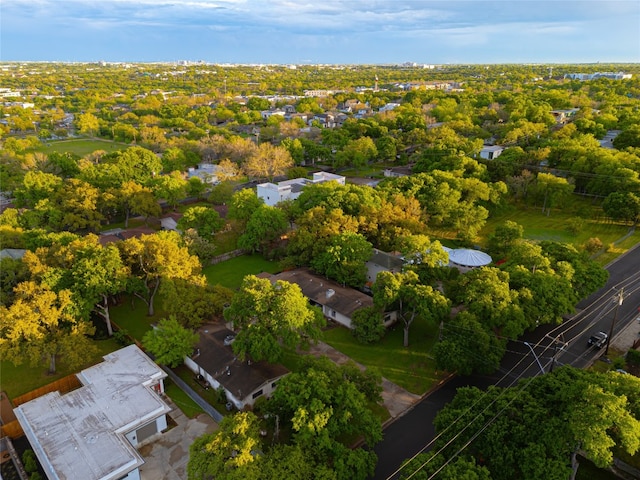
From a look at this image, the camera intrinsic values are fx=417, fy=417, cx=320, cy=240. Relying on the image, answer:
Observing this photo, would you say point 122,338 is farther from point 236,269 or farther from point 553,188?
point 553,188

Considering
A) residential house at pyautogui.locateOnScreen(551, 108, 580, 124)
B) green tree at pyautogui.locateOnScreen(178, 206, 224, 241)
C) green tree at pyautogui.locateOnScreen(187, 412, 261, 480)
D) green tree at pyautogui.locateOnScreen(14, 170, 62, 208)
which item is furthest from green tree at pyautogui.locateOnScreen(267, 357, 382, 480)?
residential house at pyautogui.locateOnScreen(551, 108, 580, 124)

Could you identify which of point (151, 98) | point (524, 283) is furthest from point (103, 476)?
point (151, 98)

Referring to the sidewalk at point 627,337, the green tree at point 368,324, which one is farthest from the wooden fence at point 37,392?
the sidewalk at point 627,337

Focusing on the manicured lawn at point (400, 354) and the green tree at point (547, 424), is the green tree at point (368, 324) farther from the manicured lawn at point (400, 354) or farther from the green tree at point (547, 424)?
the green tree at point (547, 424)

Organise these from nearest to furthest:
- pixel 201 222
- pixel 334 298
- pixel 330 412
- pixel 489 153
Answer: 1. pixel 330 412
2. pixel 334 298
3. pixel 201 222
4. pixel 489 153

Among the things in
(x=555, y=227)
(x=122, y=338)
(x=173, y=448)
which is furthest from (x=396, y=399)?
(x=555, y=227)

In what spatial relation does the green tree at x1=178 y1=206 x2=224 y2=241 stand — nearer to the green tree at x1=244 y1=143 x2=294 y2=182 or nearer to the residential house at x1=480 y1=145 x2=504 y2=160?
the green tree at x1=244 y1=143 x2=294 y2=182
